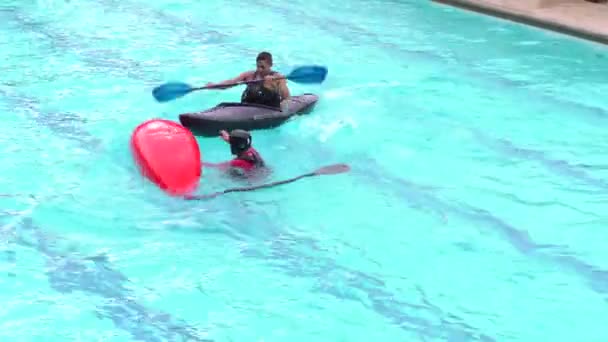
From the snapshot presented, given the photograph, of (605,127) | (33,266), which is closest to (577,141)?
(605,127)

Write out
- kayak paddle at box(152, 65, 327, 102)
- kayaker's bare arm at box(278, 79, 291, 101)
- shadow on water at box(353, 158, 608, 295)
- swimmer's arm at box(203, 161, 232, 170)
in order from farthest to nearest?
kayaker's bare arm at box(278, 79, 291, 101)
kayak paddle at box(152, 65, 327, 102)
swimmer's arm at box(203, 161, 232, 170)
shadow on water at box(353, 158, 608, 295)

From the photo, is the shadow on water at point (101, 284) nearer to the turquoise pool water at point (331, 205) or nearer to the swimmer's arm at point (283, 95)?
the turquoise pool water at point (331, 205)

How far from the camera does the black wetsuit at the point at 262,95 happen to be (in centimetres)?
812

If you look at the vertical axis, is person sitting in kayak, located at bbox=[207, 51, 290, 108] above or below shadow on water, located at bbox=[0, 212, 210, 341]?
above

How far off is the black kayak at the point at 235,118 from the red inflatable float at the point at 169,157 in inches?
12.9

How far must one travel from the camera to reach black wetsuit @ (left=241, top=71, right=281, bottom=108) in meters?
8.12

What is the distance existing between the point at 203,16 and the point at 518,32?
443 cm

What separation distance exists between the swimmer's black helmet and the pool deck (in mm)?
6150

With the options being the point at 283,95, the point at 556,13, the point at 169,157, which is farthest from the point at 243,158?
the point at 556,13

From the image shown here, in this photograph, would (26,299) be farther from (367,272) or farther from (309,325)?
(367,272)

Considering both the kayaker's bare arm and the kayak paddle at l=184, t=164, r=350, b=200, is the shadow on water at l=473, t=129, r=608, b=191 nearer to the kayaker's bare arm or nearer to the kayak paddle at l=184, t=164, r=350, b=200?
the kayak paddle at l=184, t=164, r=350, b=200

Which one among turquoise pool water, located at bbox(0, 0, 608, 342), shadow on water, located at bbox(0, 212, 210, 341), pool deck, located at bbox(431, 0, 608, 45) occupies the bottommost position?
shadow on water, located at bbox(0, 212, 210, 341)

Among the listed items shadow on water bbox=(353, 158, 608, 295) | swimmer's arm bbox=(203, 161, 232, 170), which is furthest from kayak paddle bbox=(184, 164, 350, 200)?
shadow on water bbox=(353, 158, 608, 295)

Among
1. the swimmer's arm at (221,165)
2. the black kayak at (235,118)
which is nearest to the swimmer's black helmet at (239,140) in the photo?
the swimmer's arm at (221,165)
